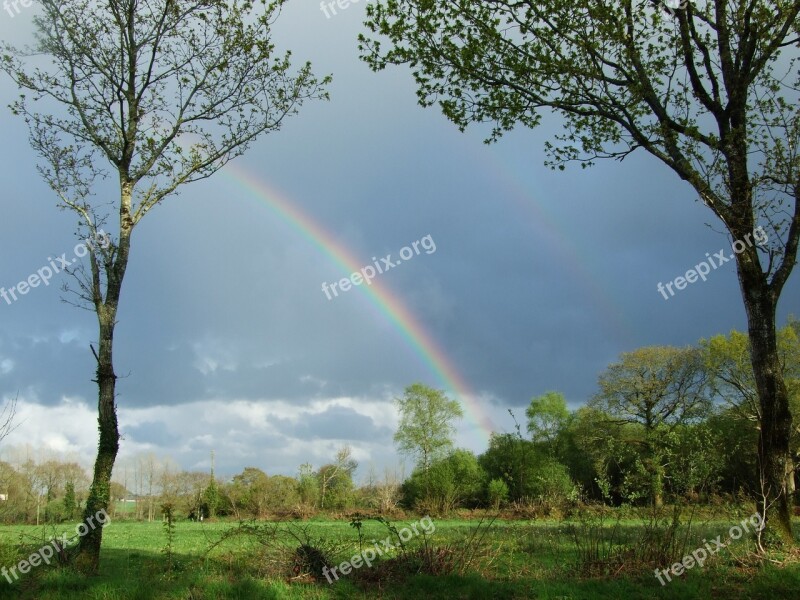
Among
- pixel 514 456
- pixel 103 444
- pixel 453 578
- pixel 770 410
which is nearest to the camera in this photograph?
pixel 453 578

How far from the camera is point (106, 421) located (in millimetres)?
11984

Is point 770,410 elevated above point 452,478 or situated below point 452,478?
above

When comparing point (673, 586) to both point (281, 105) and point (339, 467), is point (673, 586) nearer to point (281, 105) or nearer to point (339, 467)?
point (281, 105)

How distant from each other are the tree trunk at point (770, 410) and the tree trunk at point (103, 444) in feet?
39.6

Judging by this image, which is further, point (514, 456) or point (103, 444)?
point (514, 456)

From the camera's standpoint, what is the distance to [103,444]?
39.1 feet

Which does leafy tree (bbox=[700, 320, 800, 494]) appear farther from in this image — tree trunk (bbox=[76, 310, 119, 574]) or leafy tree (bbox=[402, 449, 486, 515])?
tree trunk (bbox=[76, 310, 119, 574])

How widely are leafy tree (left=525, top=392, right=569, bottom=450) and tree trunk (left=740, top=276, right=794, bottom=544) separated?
56265 mm

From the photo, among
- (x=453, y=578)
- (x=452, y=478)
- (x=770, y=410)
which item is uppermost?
(x=770, y=410)

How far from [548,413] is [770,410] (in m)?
58.2

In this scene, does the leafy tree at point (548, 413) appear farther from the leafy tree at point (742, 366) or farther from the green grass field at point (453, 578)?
the green grass field at point (453, 578)

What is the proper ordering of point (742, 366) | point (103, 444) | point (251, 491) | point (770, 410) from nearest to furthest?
point (770, 410) → point (103, 444) → point (742, 366) → point (251, 491)

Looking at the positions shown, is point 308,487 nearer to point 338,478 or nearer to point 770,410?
point 338,478

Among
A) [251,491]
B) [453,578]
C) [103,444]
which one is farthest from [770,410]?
[251,491]
